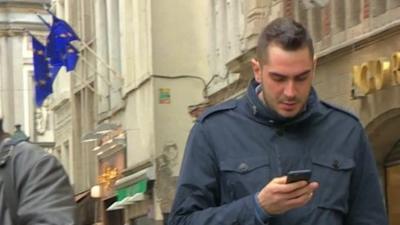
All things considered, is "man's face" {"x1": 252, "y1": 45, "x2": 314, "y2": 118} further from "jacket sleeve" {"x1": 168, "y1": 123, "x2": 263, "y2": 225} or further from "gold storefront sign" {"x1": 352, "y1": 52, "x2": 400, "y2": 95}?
"gold storefront sign" {"x1": 352, "y1": 52, "x2": 400, "y2": 95}

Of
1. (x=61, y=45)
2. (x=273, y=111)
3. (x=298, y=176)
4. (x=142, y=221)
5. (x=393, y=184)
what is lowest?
(x=142, y=221)

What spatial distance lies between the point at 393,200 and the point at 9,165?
12.4 metres

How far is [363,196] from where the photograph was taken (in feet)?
11.6

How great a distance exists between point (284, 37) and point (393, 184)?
40.5 ft

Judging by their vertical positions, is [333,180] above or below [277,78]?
below

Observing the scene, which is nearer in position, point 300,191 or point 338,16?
point 300,191

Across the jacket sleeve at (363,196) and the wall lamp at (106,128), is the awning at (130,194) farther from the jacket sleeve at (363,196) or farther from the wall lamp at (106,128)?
the jacket sleeve at (363,196)

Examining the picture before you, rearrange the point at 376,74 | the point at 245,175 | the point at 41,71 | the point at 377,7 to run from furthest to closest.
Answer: the point at 41,71 → the point at 377,7 → the point at 376,74 → the point at 245,175

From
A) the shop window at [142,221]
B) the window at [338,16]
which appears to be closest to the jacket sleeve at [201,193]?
the window at [338,16]

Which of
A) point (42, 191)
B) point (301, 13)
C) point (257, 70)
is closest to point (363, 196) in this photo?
point (257, 70)

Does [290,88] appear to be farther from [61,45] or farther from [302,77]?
[61,45]

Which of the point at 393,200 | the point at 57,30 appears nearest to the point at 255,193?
the point at 393,200

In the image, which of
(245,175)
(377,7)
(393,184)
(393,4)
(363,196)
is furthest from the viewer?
(393,184)

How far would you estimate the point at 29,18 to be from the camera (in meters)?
52.4
